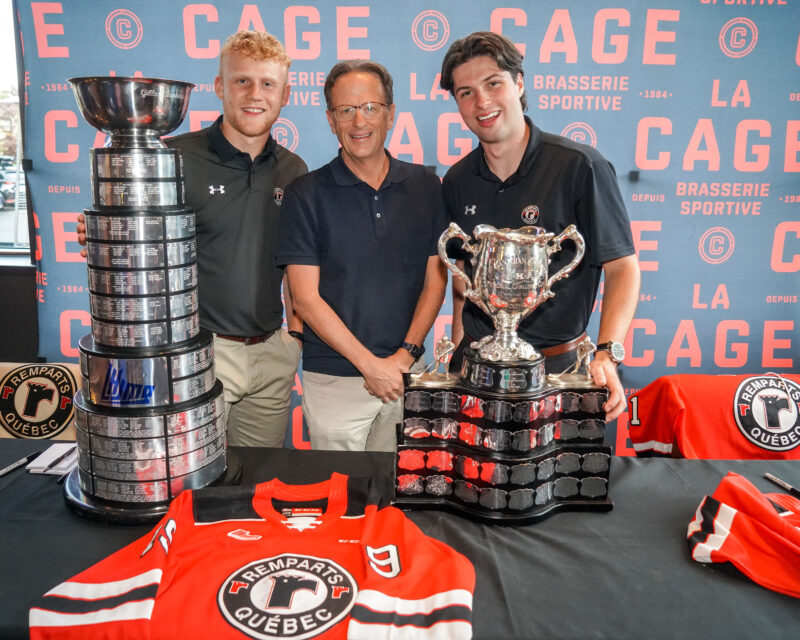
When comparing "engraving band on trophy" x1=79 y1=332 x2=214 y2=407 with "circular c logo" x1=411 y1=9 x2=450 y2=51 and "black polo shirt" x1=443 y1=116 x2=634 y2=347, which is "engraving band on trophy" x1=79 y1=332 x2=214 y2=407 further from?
"circular c logo" x1=411 y1=9 x2=450 y2=51

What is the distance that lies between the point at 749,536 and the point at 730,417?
1.12 meters

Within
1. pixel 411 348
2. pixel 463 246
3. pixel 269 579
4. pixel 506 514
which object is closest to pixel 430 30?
pixel 411 348

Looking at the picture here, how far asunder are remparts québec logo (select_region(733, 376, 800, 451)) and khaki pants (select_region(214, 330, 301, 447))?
1655 millimetres

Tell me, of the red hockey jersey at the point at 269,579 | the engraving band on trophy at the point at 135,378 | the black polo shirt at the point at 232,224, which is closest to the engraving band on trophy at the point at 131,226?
the engraving band on trophy at the point at 135,378

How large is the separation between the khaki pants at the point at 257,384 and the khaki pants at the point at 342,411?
Result: 0.80ft

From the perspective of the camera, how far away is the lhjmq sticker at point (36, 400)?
2.49 metres

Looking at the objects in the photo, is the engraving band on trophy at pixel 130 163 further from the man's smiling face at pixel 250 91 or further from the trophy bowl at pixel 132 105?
the man's smiling face at pixel 250 91

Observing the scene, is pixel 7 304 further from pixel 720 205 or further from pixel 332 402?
pixel 720 205

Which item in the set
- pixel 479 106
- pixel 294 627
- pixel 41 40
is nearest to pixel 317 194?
pixel 479 106

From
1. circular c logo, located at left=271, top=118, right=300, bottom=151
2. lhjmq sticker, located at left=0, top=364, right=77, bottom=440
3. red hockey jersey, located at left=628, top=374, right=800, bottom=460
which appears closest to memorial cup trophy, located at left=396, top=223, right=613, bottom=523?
red hockey jersey, located at left=628, top=374, right=800, bottom=460

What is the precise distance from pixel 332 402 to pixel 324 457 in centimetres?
53

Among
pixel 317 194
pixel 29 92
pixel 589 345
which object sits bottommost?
pixel 589 345

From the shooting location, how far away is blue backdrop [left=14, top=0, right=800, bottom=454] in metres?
3.11

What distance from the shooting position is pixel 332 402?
216 centimetres
